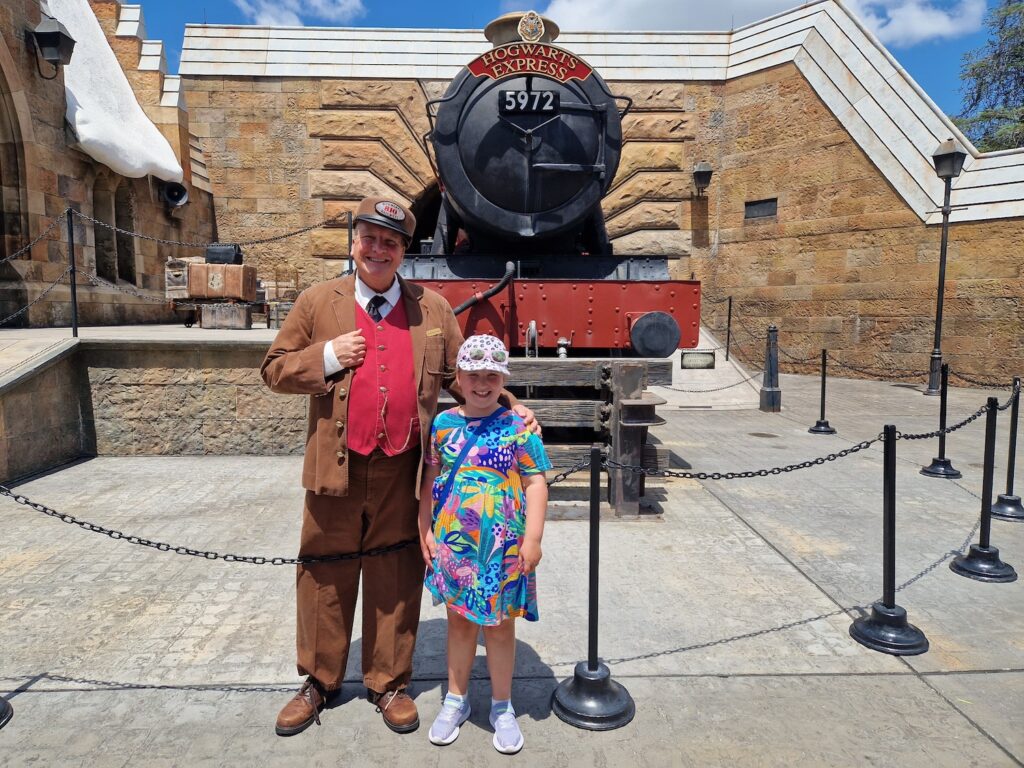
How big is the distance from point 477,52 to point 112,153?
6.79 m

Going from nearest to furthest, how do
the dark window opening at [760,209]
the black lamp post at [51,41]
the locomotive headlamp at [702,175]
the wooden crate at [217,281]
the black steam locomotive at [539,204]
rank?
the black steam locomotive at [539,204], the black lamp post at [51,41], the wooden crate at [217,281], the dark window opening at [760,209], the locomotive headlamp at [702,175]

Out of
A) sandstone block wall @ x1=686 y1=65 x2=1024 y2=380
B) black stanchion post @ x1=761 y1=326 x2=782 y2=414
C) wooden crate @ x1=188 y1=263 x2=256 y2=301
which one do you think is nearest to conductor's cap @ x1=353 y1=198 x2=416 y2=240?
black stanchion post @ x1=761 y1=326 x2=782 y2=414

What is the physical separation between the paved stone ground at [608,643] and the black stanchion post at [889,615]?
0.06 m

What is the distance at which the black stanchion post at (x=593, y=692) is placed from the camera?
214 cm

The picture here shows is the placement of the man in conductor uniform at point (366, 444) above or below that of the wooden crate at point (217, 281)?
below

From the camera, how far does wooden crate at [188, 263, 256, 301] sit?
28.6 feet

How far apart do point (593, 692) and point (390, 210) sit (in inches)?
68.6

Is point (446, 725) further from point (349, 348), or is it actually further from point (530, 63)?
point (530, 63)

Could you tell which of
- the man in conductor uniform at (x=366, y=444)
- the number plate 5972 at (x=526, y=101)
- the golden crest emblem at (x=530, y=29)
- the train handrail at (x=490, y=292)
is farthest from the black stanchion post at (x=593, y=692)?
the golden crest emblem at (x=530, y=29)

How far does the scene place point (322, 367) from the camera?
2.00m

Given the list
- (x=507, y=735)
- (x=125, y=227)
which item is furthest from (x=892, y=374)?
(x=125, y=227)

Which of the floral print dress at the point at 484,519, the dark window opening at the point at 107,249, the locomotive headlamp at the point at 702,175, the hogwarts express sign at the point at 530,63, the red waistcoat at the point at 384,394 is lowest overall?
the floral print dress at the point at 484,519

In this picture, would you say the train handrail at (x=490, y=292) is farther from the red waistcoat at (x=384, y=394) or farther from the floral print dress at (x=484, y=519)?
the floral print dress at (x=484, y=519)

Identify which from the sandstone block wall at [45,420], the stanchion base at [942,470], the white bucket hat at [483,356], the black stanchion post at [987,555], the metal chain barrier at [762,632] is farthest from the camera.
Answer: the stanchion base at [942,470]
